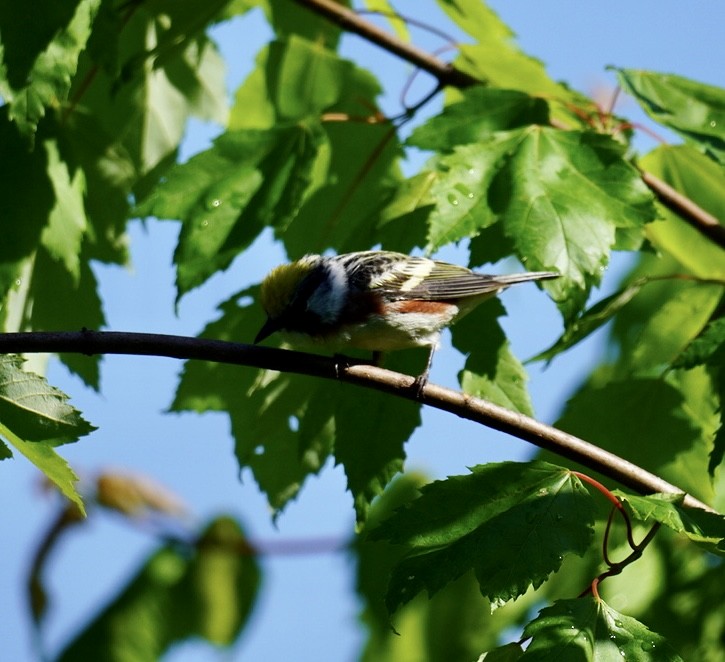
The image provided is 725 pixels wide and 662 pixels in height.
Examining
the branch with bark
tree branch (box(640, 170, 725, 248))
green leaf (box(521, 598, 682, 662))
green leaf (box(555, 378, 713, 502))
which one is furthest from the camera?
the branch with bark

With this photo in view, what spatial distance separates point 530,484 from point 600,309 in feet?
3.58

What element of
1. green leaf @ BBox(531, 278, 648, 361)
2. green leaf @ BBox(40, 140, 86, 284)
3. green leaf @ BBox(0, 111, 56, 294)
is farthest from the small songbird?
green leaf @ BBox(0, 111, 56, 294)

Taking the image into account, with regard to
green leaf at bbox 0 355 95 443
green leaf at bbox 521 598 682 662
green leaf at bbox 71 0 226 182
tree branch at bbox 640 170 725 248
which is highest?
green leaf at bbox 71 0 226 182

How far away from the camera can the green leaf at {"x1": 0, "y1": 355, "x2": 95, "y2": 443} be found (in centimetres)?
207

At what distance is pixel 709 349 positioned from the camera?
8.41ft

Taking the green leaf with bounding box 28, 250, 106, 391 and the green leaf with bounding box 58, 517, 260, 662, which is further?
the green leaf with bounding box 58, 517, 260, 662

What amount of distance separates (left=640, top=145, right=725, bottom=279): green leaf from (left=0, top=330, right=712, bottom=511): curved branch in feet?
4.52

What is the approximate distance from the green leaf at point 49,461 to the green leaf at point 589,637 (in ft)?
3.26

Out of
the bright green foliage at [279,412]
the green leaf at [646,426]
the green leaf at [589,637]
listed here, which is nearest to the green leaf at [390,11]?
the bright green foliage at [279,412]

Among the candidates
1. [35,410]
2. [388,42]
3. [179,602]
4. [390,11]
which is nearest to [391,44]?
[388,42]

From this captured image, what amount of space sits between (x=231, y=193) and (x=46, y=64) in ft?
2.28

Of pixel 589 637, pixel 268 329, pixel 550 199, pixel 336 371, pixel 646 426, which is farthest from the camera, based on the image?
pixel 268 329

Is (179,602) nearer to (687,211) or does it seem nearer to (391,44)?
(391,44)

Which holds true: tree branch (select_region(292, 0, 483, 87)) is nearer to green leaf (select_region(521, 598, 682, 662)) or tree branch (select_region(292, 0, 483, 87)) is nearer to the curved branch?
the curved branch
